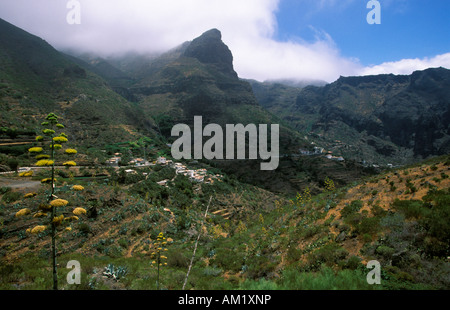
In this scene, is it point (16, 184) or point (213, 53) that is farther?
point (213, 53)

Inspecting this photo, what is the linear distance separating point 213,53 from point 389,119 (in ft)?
507

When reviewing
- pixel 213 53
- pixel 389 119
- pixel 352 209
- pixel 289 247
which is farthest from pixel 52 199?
pixel 389 119

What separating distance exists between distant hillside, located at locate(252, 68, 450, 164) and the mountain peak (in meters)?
92.8

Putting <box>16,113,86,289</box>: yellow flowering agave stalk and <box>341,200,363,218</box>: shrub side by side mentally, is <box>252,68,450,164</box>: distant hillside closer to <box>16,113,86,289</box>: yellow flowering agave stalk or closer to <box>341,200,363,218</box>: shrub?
<box>341,200,363,218</box>: shrub

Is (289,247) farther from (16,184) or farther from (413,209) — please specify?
(16,184)

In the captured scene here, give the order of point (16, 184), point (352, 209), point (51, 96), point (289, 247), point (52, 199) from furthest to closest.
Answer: point (51, 96) → point (16, 184) → point (352, 209) → point (289, 247) → point (52, 199)

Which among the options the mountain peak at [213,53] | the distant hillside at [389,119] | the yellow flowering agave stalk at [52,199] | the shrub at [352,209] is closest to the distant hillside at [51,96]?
the yellow flowering agave stalk at [52,199]

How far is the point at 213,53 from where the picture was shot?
522ft

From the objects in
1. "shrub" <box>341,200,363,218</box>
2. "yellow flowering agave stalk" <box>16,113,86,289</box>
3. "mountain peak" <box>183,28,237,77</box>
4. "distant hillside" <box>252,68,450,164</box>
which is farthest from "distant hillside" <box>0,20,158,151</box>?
"distant hillside" <box>252,68,450,164</box>

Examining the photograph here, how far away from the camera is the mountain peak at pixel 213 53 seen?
157500mm

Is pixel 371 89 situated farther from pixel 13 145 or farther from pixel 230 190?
pixel 13 145

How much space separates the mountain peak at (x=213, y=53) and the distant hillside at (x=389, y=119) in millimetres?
92805

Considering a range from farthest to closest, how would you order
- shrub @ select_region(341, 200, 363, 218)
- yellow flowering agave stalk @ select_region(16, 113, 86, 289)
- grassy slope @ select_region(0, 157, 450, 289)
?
shrub @ select_region(341, 200, 363, 218)
grassy slope @ select_region(0, 157, 450, 289)
yellow flowering agave stalk @ select_region(16, 113, 86, 289)

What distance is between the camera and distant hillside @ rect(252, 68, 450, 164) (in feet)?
443
